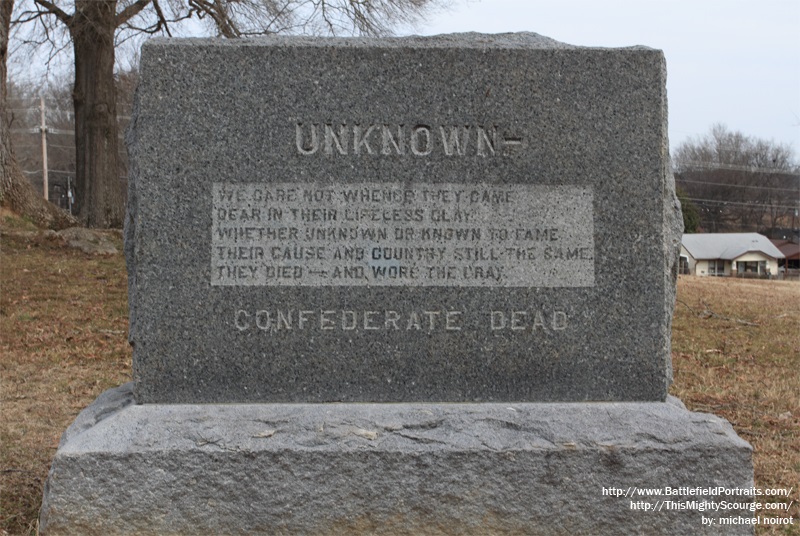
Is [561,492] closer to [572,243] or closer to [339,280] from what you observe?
[572,243]

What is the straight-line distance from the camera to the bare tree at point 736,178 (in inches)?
1987

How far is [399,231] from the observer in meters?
3.44

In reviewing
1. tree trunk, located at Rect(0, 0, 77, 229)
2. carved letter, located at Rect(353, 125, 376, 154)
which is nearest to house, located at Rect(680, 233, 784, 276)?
tree trunk, located at Rect(0, 0, 77, 229)

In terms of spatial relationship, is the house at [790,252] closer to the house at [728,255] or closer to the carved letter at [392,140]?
the house at [728,255]

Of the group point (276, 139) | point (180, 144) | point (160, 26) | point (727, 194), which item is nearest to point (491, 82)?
point (276, 139)

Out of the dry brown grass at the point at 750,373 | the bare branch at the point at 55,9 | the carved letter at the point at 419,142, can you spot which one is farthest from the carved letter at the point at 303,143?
the bare branch at the point at 55,9

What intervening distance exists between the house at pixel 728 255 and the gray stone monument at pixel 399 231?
45906mm

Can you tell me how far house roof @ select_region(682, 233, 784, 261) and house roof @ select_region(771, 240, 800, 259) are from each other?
6.51 feet

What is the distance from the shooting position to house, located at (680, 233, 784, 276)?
155 feet

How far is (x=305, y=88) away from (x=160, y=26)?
13426 millimetres

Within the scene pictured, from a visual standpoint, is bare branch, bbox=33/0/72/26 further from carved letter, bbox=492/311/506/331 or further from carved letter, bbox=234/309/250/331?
carved letter, bbox=492/311/506/331

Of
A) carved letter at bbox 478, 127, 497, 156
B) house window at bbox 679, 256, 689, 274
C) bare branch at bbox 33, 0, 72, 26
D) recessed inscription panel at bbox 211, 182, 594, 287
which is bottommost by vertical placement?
house window at bbox 679, 256, 689, 274

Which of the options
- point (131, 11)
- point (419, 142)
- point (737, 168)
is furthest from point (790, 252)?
point (419, 142)

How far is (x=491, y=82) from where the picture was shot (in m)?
3.46
